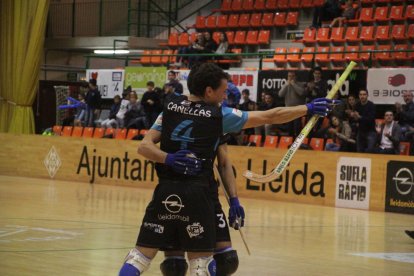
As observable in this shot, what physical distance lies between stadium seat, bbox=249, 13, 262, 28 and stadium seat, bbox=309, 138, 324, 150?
10.3 metres

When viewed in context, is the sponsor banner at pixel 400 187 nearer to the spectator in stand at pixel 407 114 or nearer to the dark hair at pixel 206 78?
the spectator in stand at pixel 407 114

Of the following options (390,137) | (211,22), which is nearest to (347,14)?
(211,22)

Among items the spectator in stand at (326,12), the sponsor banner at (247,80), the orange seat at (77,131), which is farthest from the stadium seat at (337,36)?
the orange seat at (77,131)

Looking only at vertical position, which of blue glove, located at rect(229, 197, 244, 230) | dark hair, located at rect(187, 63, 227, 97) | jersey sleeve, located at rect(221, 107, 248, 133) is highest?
dark hair, located at rect(187, 63, 227, 97)

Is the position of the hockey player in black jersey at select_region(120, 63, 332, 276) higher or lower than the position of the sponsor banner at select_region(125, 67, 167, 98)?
lower

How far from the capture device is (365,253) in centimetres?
1138

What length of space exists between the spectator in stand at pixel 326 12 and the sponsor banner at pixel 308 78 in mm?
5580

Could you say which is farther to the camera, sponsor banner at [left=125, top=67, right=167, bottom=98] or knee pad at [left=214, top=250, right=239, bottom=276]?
sponsor banner at [left=125, top=67, right=167, bottom=98]

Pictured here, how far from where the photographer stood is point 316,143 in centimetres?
2105

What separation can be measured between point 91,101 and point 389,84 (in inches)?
402

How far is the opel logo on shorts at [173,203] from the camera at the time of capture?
6.20 metres

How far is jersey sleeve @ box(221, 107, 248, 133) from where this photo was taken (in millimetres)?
6391

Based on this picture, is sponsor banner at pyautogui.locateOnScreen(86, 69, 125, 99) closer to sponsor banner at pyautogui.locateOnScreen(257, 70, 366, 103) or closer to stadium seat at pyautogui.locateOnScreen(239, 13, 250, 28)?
stadium seat at pyautogui.locateOnScreen(239, 13, 250, 28)

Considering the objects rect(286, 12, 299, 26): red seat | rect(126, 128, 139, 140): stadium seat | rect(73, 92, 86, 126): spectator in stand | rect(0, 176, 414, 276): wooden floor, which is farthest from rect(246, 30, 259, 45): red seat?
rect(0, 176, 414, 276): wooden floor
